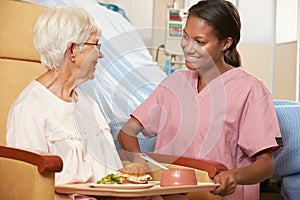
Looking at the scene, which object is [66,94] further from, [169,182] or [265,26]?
[265,26]

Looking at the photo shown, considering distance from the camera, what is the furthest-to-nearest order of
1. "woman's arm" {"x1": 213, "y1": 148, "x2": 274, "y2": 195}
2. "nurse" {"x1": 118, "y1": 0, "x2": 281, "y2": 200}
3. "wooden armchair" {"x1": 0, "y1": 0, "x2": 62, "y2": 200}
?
"wooden armchair" {"x1": 0, "y1": 0, "x2": 62, "y2": 200}, "nurse" {"x1": 118, "y1": 0, "x2": 281, "y2": 200}, "woman's arm" {"x1": 213, "y1": 148, "x2": 274, "y2": 195}

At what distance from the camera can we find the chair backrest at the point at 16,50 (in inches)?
79.7

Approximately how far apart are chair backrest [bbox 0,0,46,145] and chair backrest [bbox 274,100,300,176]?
3.12 ft

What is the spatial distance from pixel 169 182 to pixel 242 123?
46cm

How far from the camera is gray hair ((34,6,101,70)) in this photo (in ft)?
4.98

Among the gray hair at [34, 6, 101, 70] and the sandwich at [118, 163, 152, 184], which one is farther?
the gray hair at [34, 6, 101, 70]

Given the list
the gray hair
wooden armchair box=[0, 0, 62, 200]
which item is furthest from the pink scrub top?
wooden armchair box=[0, 0, 62, 200]

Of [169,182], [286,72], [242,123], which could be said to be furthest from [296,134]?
[286,72]

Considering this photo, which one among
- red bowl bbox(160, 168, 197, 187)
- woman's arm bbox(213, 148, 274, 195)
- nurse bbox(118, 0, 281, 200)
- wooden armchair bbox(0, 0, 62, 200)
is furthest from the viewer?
wooden armchair bbox(0, 0, 62, 200)

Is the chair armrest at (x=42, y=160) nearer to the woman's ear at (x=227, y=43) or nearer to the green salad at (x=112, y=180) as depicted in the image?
the green salad at (x=112, y=180)

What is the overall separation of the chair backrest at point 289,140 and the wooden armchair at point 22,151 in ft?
1.75

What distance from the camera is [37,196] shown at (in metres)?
1.23

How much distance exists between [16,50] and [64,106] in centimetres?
62

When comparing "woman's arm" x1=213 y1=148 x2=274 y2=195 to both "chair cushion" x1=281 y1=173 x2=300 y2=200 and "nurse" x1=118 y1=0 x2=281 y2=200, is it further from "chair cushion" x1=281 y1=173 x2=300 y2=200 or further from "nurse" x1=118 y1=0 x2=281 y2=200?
"chair cushion" x1=281 y1=173 x2=300 y2=200
